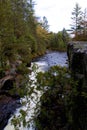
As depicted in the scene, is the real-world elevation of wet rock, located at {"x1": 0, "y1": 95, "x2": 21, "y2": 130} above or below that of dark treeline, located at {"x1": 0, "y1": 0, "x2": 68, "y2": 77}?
below

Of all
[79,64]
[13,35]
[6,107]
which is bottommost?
[6,107]

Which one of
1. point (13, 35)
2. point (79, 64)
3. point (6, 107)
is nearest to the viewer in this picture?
point (79, 64)

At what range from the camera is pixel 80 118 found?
20.7 feet

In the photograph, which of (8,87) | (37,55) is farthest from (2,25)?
(37,55)

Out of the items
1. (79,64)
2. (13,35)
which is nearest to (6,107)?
(79,64)

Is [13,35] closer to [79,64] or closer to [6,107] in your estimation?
[6,107]

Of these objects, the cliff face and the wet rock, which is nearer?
the cliff face

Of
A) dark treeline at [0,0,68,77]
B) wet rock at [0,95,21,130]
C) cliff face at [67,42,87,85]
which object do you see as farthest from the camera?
dark treeline at [0,0,68,77]

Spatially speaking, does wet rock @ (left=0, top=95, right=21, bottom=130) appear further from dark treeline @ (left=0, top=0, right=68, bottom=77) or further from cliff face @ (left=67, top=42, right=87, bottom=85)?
cliff face @ (left=67, top=42, right=87, bottom=85)

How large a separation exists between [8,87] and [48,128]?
8765mm

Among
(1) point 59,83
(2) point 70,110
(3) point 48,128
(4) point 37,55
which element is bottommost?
(4) point 37,55

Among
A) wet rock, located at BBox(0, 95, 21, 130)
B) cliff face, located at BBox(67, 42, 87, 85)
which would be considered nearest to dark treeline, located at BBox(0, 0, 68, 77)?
wet rock, located at BBox(0, 95, 21, 130)

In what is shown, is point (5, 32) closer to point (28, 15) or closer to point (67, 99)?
point (67, 99)

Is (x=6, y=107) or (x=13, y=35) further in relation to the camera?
(x=13, y=35)
